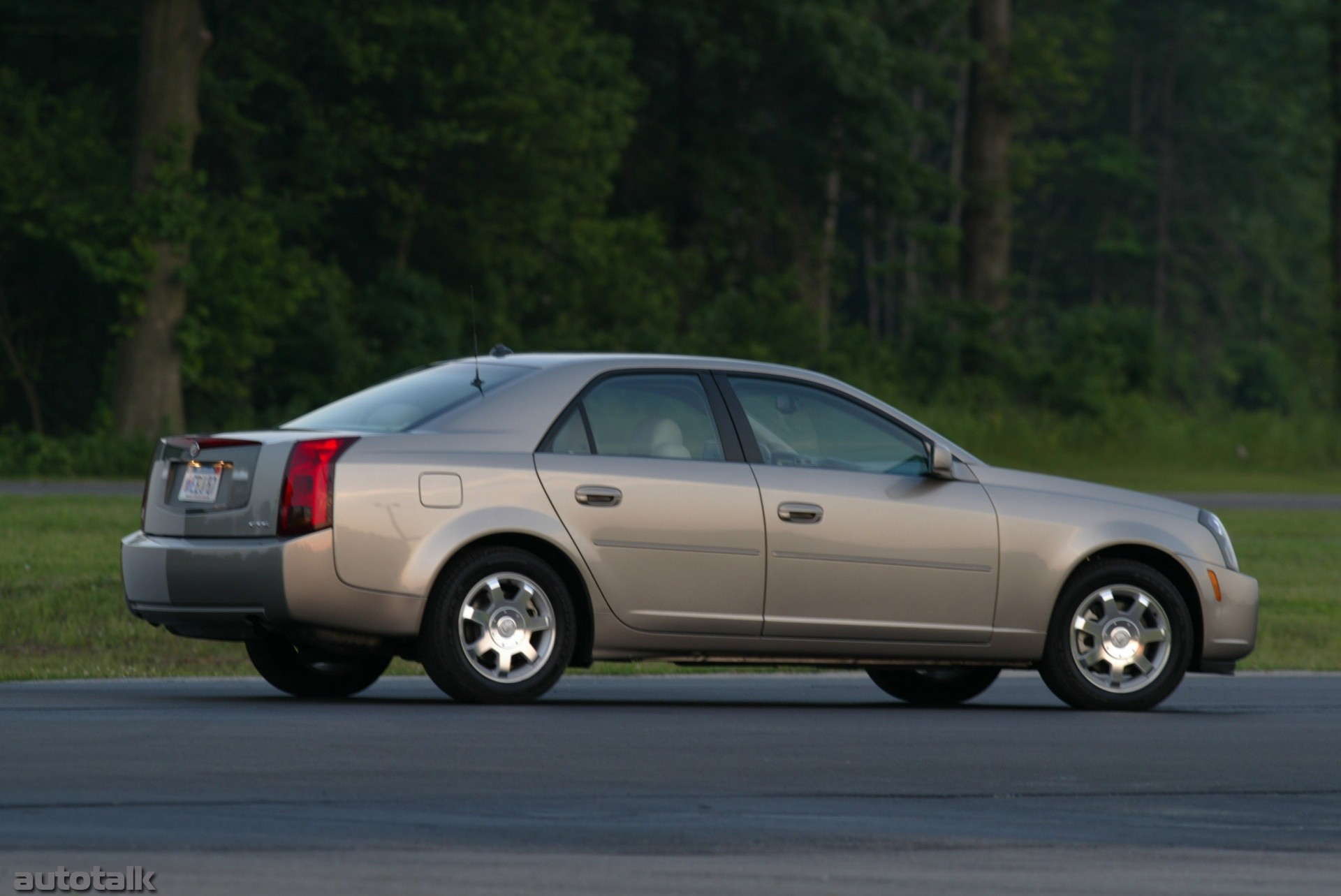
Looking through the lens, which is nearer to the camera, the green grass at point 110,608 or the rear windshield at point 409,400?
the rear windshield at point 409,400

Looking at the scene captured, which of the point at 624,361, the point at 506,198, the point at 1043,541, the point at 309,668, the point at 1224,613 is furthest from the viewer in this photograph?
the point at 506,198

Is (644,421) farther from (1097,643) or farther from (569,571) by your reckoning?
(1097,643)

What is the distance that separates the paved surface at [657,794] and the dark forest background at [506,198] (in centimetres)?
2205

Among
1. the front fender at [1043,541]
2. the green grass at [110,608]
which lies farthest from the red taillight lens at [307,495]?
the front fender at [1043,541]

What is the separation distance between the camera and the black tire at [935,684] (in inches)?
488

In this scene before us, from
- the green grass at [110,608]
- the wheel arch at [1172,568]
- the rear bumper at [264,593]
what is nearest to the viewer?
the rear bumper at [264,593]

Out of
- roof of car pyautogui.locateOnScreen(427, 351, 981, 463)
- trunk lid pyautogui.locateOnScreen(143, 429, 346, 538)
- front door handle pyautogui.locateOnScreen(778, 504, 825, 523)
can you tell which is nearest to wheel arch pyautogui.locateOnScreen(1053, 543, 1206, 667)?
roof of car pyautogui.locateOnScreen(427, 351, 981, 463)

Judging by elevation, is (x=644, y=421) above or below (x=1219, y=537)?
above

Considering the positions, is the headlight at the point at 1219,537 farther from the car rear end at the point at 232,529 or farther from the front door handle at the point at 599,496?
the car rear end at the point at 232,529

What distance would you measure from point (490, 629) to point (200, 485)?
1.36 m

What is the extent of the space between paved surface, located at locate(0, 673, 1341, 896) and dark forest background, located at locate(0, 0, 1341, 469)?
22053 millimetres

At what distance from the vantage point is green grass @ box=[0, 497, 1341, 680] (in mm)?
13820

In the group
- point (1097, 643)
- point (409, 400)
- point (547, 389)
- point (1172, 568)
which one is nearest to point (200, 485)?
point (409, 400)

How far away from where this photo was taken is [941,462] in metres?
11.3
